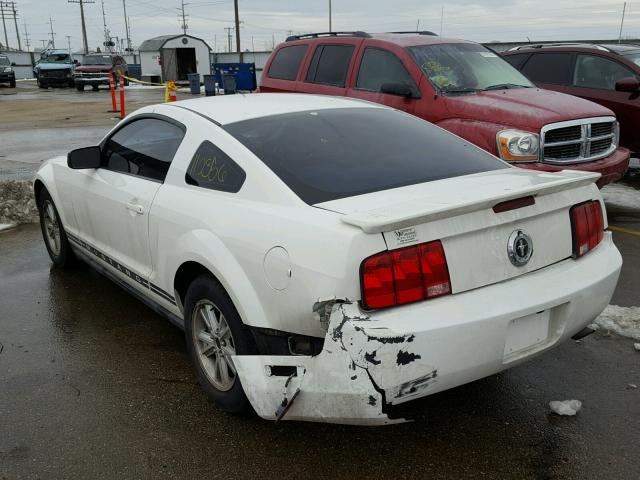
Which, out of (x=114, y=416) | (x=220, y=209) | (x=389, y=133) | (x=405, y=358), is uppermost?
(x=389, y=133)

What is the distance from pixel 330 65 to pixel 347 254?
587 cm

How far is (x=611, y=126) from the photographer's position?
6645mm

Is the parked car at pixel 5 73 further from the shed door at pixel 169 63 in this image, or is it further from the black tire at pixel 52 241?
the black tire at pixel 52 241

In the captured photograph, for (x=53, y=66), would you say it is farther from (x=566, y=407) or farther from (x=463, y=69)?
(x=566, y=407)

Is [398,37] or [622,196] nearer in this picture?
[398,37]

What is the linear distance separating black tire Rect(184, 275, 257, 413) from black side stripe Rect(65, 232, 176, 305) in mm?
294

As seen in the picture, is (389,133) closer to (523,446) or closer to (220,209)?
Result: (220,209)

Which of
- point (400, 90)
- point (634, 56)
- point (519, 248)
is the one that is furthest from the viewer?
point (634, 56)

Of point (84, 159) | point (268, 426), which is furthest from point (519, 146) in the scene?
point (268, 426)

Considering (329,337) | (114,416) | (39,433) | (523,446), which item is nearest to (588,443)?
(523,446)

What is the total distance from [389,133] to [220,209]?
1.09 meters

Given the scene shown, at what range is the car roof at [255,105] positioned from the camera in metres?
3.53

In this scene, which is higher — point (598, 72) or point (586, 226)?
point (598, 72)

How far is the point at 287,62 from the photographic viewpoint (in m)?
8.50
